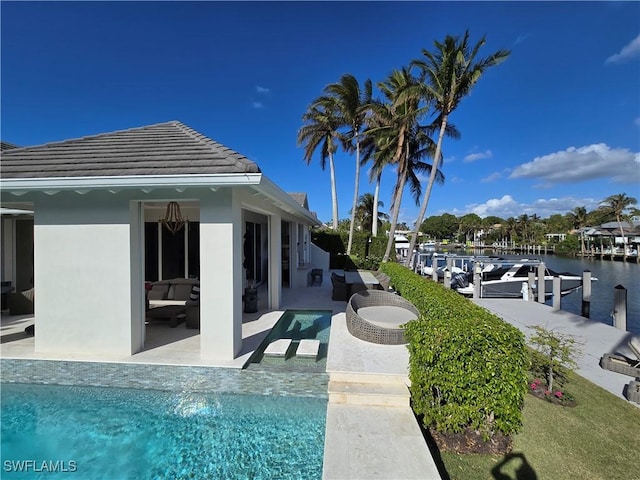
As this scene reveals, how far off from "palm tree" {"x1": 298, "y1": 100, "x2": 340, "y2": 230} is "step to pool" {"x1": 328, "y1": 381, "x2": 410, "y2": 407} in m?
22.6

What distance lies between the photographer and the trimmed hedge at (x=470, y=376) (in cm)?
329

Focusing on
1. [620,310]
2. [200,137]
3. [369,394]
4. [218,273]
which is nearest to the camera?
[369,394]

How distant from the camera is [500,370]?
3285 mm

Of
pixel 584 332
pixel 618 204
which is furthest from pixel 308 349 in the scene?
pixel 618 204

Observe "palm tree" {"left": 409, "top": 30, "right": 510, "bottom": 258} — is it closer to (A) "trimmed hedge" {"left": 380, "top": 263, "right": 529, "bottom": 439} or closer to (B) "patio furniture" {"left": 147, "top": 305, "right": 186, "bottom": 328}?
(A) "trimmed hedge" {"left": 380, "top": 263, "right": 529, "bottom": 439}

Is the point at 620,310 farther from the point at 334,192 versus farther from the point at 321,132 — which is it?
the point at 321,132

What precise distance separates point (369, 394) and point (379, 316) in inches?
111

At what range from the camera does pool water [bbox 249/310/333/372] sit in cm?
471

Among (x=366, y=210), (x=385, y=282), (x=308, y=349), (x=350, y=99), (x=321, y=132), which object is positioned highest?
(x=350, y=99)

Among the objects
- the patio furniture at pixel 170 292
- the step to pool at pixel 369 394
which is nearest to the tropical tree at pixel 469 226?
the patio furniture at pixel 170 292

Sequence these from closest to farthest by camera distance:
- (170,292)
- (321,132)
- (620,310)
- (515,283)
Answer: (620,310)
(170,292)
(515,283)
(321,132)

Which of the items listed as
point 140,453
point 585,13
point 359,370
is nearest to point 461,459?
point 359,370

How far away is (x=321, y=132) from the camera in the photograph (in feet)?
81.6

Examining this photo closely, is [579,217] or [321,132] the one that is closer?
[321,132]
